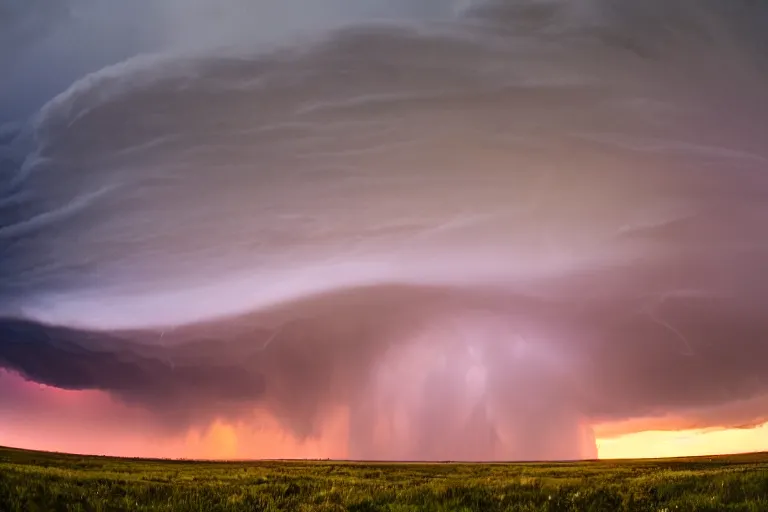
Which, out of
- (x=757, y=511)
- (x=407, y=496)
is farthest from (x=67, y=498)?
(x=757, y=511)

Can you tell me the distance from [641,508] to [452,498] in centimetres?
432

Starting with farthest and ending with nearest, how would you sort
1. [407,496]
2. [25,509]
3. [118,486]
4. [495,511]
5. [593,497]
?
1. [118,486]
2. [407,496]
3. [593,497]
4. [495,511]
5. [25,509]

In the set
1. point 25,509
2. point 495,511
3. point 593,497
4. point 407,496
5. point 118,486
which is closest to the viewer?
point 25,509

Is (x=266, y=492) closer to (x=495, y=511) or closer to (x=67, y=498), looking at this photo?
(x=67, y=498)

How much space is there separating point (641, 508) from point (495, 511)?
3373 mm

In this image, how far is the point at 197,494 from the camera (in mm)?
16391

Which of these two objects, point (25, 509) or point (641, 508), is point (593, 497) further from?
point (25, 509)

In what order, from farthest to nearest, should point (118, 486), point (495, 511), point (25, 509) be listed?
point (118, 486) < point (495, 511) < point (25, 509)

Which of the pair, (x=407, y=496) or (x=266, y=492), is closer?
(x=407, y=496)

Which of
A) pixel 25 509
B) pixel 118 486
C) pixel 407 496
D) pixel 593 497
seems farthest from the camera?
pixel 118 486

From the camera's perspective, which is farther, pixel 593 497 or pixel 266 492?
pixel 266 492

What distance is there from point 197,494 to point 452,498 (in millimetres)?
6715

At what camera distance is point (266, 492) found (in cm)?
1827

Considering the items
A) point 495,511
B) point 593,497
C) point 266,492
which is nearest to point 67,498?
point 266,492
